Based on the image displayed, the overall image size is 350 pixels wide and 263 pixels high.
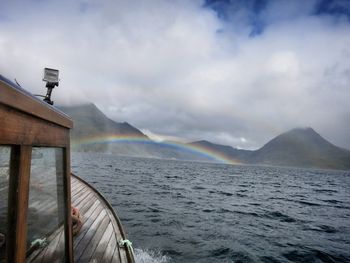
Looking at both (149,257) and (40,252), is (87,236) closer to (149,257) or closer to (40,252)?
(40,252)

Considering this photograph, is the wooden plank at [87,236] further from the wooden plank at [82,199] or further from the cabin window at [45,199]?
the cabin window at [45,199]

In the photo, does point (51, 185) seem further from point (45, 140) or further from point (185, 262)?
point (185, 262)

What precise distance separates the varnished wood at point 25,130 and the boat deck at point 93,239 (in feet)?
4.41

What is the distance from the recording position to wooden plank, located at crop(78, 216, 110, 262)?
521 cm

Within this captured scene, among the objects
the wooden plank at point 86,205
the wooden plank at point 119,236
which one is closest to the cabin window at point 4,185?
the wooden plank at point 119,236

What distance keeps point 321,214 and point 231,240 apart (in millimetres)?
13271

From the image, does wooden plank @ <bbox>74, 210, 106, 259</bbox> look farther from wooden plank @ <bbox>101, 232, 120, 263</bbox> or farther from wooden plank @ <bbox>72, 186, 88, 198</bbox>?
wooden plank @ <bbox>72, 186, 88, 198</bbox>

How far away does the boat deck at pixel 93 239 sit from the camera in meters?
3.69

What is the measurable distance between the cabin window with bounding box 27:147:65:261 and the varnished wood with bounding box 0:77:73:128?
0.37 meters

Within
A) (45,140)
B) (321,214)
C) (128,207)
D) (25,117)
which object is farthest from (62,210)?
(321,214)

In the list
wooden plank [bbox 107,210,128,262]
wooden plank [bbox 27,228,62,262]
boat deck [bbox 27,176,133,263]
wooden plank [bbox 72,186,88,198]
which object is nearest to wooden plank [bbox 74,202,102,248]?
boat deck [bbox 27,176,133,263]

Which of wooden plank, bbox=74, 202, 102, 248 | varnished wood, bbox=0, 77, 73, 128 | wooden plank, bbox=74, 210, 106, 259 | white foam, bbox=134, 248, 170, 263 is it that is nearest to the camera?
varnished wood, bbox=0, 77, 73, 128

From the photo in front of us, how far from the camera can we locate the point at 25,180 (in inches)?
88.4

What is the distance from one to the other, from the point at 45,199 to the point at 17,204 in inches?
33.8
